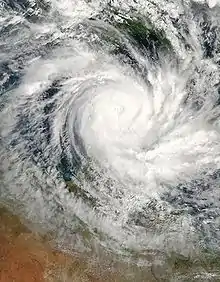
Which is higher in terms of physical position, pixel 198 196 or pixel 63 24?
pixel 63 24

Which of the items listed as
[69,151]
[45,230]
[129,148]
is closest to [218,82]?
[129,148]

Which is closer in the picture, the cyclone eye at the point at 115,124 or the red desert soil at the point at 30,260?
the red desert soil at the point at 30,260

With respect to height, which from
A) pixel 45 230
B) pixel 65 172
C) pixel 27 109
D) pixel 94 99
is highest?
pixel 27 109

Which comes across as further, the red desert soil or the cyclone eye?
the cyclone eye

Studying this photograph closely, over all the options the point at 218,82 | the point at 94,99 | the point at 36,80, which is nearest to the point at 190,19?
the point at 218,82

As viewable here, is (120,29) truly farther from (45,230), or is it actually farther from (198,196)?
(45,230)

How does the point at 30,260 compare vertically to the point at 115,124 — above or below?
below

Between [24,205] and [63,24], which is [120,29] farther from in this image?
[24,205]

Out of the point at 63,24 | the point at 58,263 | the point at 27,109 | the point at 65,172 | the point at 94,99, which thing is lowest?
the point at 58,263

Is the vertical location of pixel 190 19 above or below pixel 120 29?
below
